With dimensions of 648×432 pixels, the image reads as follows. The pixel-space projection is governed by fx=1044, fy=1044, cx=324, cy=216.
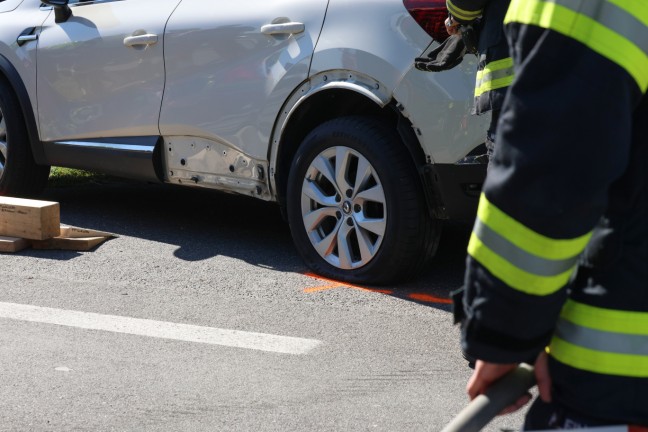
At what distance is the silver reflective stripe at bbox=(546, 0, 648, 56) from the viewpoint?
1440 millimetres

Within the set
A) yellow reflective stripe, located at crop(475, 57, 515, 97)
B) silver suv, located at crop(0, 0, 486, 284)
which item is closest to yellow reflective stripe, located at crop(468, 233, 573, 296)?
yellow reflective stripe, located at crop(475, 57, 515, 97)

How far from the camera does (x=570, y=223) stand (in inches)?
56.8

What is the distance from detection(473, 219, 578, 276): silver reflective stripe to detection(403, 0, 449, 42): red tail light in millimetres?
3279

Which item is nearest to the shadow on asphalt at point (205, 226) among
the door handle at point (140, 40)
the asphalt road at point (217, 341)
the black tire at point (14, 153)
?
the asphalt road at point (217, 341)

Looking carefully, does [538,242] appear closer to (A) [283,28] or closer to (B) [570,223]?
(B) [570,223]

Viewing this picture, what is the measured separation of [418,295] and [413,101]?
3.16ft

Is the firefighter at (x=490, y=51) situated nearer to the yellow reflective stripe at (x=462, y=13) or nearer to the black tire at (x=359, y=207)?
the yellow reflective stripe at (x=462, y=13)

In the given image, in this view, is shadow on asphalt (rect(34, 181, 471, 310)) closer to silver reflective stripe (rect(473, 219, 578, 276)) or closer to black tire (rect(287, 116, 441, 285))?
black tire (rect(287, 116, 441, 285))

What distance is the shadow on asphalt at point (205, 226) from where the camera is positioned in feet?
18.4

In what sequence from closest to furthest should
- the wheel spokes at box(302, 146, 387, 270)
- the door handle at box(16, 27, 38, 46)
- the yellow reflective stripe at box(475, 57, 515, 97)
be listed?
the yellow reflective stripe at box(475, 57, 515, 97) < the wheel spokes at box(302, 146, 387, 270) < the door handle at box(16, 27, 38, 46)

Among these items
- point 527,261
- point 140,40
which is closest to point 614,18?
point 527,261

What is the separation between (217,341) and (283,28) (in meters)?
1.71

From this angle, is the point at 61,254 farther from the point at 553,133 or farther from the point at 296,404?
the point at 553,133

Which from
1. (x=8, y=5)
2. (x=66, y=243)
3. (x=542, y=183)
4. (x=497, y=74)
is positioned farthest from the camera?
(x=8, y=5)
